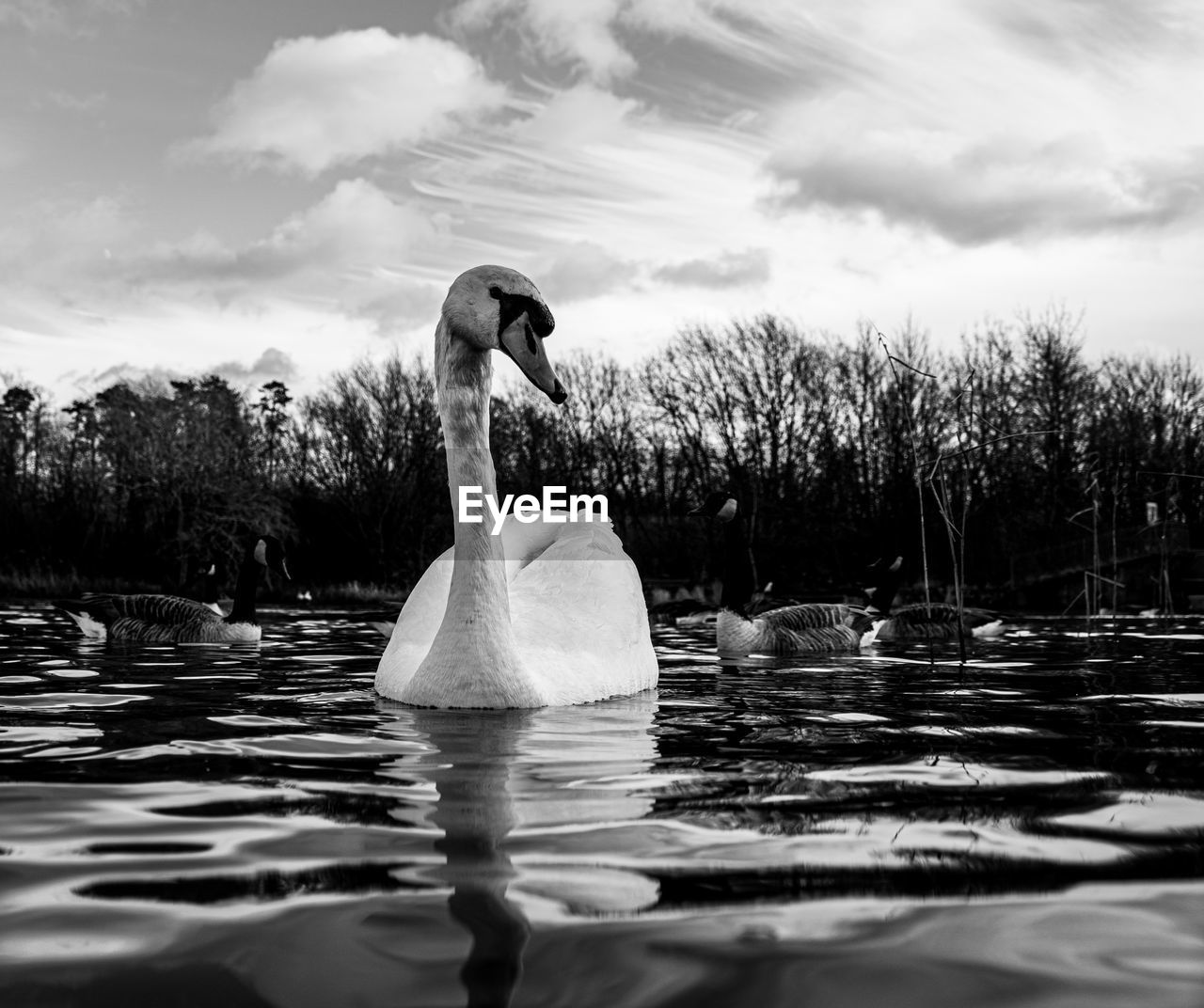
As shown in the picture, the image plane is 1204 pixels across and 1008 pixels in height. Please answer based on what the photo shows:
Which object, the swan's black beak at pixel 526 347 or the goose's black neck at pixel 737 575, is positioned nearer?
the swan's black beak at pixel 526 347

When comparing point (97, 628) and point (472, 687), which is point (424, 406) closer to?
point (97, 628)

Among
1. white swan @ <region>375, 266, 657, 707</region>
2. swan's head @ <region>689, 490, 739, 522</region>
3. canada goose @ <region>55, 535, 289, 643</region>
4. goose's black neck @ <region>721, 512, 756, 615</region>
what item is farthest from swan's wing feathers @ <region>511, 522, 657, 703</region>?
swan's head @ <region>689, 490, 739, 522</region>

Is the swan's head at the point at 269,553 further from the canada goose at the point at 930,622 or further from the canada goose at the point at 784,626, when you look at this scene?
the canada goose at the point at 930,622

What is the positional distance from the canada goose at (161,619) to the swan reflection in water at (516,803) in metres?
8.41

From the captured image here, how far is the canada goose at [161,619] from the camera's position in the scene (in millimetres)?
13305

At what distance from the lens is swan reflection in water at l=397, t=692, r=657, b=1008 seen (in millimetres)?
2084

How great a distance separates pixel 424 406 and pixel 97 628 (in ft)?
126

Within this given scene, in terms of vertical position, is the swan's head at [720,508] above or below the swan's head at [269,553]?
above

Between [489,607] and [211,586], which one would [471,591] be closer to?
[489,607]

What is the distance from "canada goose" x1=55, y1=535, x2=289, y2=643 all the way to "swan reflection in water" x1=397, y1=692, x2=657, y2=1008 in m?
8.41

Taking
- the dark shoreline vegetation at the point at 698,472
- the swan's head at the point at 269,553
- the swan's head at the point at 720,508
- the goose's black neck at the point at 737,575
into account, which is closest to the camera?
the goose's black neck at the point at 737,575

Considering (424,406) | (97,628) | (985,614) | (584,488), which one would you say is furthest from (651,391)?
(97,628)

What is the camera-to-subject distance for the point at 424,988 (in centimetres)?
180

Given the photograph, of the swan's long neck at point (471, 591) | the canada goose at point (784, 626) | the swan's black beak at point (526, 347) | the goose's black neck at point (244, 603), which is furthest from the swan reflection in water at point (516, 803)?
the goose's black neck at point (244, 603)
